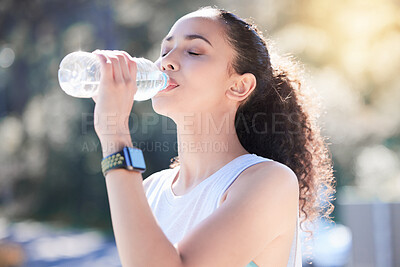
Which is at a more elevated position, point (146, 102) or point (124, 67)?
point (146, 102)

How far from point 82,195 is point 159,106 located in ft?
30.4

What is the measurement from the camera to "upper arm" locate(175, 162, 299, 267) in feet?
3.69

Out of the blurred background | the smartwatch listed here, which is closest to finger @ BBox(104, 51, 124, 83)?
the smartwatch

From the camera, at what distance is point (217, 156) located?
1591mm

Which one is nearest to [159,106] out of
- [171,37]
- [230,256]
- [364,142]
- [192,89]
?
[192,89]

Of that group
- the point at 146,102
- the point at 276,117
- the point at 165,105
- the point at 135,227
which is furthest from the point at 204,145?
the point at 146,102

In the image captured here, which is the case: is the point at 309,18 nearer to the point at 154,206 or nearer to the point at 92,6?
the point at 92,6

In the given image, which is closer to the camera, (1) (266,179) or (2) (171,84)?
(1) (266,179)

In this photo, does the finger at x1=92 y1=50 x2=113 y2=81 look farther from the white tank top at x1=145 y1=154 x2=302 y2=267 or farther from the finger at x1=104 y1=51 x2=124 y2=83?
the white tank top at x1=145 y1=154 x2=302 y2=267

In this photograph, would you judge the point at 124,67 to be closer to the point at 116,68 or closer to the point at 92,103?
the point at 116,68

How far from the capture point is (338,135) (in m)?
8.77

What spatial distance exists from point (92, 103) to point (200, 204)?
8239 mm

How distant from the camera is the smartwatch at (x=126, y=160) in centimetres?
114

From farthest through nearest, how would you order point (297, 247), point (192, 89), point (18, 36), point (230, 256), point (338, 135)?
1. point (18, 36)
2. point (338, 135)
3. point (192, 89)
4. point (297, 247)
5. point (230, 256)
